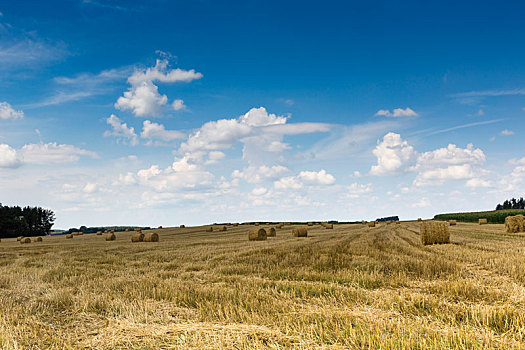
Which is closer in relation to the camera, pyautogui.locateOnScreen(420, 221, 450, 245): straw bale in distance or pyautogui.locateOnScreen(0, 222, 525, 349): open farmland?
pyautogui.locateOnScreen(0, 222, 525, 349): open farmland

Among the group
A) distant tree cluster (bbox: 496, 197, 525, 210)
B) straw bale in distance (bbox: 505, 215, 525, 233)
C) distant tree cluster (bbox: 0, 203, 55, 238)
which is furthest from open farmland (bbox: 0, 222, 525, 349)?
distant tree cluster (bbox: 496, 197, 525, 210)

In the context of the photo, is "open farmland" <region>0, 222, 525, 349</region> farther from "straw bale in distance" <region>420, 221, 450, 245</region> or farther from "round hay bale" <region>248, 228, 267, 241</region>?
"round hay bale" <region>248, 228, 267, 241</region>

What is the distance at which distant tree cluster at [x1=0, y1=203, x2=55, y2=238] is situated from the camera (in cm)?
6856

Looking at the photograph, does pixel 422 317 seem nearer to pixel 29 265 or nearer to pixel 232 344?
pixel 232 344

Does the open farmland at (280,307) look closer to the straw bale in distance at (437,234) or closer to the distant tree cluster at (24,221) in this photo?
the straw bale in distance at (437,234)

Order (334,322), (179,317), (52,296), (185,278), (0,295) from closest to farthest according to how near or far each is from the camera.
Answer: (334,322) → (179,317) → (52,296) → (0,295) → (185,278)

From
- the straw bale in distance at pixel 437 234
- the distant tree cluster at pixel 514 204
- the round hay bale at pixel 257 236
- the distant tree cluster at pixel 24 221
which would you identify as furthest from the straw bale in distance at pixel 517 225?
the distant tree cluster at pixel 514 204

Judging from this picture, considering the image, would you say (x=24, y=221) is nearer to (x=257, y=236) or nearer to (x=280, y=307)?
(x=257, y=236)

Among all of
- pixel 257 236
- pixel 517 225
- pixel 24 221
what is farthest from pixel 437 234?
pixel 24 221

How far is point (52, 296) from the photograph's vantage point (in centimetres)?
757

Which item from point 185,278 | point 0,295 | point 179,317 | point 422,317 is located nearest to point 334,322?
point 422,317

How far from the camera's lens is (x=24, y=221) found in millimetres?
73375

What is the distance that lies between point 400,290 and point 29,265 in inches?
538

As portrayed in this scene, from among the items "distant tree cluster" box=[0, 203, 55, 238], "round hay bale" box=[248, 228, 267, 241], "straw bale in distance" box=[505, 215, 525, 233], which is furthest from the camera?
"distant tree cluster" box=[0, 203, 55, 238]
